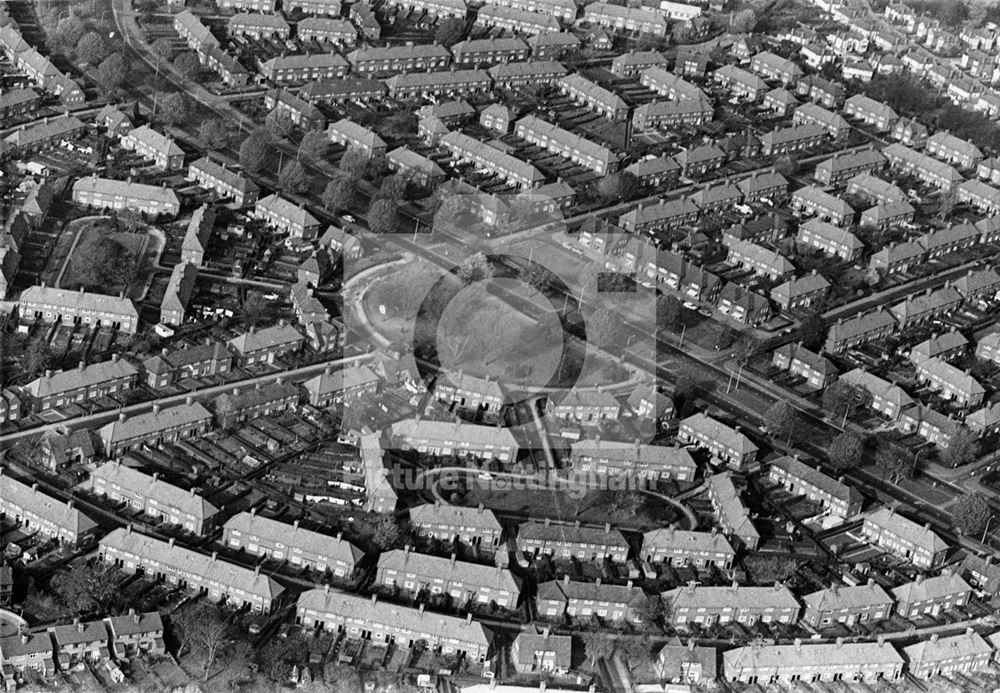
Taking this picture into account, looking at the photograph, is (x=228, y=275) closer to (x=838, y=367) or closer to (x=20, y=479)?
(x=20, y=479)

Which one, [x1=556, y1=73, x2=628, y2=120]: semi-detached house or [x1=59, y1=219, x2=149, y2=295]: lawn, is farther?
[x1=556, y1=73, x2=628, y2=120]: semi-detached house

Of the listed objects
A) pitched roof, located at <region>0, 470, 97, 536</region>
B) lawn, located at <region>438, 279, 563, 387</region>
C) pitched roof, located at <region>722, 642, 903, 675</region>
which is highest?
pitched roof, located at <region>722, 642, 903, 675</region>

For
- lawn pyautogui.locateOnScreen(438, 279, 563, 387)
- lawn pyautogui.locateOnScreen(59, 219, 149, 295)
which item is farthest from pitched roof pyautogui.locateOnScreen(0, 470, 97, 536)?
lawn pyautogui.locateOnScreen(438, 279, 563, 387)

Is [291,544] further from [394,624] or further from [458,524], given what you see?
[458,524]

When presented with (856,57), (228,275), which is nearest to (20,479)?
(228,275)

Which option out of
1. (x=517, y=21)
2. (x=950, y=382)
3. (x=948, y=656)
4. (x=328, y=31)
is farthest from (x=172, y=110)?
(x=948, y=656)

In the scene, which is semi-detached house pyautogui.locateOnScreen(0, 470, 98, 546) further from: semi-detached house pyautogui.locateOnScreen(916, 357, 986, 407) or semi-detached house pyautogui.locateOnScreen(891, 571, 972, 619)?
semi-detached house pyautogui.locateOnScreen(916, 357, 986, 407)

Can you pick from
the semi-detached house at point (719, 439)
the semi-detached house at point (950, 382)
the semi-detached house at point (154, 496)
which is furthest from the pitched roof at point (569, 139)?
the semi-detached house at point (154, 496)

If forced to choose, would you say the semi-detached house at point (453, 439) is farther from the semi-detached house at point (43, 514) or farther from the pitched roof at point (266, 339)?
the semi-detached house at point (43, 514)
